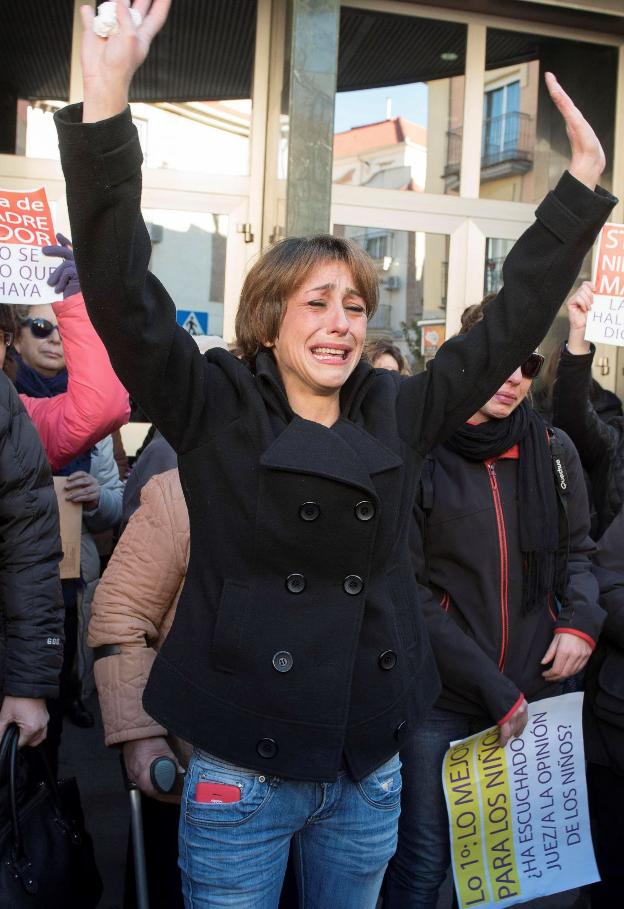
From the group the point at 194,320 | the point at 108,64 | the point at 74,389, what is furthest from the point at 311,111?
the point at 108,64

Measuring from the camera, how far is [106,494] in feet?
13.3

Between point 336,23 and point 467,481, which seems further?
point 336,23

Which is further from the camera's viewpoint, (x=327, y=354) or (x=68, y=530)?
(x=68, y=530)

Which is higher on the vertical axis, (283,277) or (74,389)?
(283,277)

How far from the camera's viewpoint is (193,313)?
6242 mm

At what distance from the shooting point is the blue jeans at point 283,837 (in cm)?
190

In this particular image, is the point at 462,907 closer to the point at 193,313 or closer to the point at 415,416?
the point at 415,416

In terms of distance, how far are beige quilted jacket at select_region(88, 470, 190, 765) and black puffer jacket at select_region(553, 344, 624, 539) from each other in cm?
192

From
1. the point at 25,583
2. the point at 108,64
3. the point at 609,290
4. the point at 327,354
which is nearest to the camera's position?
the point at 108,64

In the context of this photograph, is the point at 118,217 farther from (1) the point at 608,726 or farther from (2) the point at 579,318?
(2) the point at 579,318

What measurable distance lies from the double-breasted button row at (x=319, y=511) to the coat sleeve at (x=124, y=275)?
0.27 m

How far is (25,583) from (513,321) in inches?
58.5

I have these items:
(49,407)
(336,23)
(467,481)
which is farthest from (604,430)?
(336,23)

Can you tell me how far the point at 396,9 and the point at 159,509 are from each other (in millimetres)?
5178
